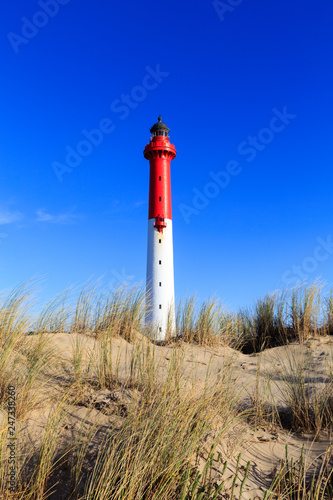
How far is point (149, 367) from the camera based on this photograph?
11.6ft

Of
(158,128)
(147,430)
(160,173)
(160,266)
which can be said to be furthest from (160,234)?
(147,430)

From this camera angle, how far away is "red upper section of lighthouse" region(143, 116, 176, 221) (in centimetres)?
1739

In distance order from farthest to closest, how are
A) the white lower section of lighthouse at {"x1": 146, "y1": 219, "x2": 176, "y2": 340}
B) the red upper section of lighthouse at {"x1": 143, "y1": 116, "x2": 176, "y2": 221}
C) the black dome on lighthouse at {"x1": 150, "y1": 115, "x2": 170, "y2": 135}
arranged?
the black dome on lighthouse at {"x1": 150, "y1": 115, "x2": 170, "y2": 135} < the red upper section of lighthouse at {"x1": 143, "y1": 116, "x2": 176, "y2": 221} < the white lower section of lighthouse at {"x1": 146, "y1": 219, "x2": 176, "y2": 340}

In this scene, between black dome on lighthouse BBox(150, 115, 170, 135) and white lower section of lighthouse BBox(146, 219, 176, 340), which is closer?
white lower section of lighthouse BBox(146, 219, 176, 340)

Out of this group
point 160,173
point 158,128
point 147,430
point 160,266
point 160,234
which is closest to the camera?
point 147,430

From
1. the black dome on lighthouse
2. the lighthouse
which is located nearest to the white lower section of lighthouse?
the lighthouse

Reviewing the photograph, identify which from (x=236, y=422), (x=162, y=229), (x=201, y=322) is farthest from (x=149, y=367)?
(x=162, y=229)

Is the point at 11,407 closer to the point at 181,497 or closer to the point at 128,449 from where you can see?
the point at 128,449

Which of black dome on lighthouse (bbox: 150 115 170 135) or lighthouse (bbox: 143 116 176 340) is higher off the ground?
black dome on lighthouse (bbox: 150 115 170 135)

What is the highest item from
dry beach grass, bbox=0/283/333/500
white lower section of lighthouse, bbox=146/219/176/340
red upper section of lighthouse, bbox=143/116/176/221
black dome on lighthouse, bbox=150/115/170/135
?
black dome on lighthouse, bbox=150/115/170/135

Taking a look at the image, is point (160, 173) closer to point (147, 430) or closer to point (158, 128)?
point (158, 128)

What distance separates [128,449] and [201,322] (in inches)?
202

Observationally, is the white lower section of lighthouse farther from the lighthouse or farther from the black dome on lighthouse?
the black dome on lighthouse

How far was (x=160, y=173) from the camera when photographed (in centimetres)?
1792
